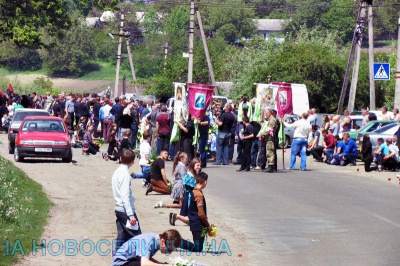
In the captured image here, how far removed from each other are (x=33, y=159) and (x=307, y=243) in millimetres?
17945

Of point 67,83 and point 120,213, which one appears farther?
point 67,83

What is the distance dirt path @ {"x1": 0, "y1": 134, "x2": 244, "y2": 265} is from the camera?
14273 mm

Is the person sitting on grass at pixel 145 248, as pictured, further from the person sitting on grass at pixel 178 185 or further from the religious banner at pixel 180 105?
the religious banner at pixel 180 105

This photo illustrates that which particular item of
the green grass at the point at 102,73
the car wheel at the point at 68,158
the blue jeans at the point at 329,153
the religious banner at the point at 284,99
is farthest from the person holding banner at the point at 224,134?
the green grass at the point at 102,73

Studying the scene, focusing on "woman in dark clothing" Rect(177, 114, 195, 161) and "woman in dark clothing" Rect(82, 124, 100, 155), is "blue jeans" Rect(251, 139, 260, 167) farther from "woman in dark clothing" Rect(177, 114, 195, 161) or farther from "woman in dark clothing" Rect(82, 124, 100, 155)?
"woman in dark clothing" Rect(82, 124, 100, 155)

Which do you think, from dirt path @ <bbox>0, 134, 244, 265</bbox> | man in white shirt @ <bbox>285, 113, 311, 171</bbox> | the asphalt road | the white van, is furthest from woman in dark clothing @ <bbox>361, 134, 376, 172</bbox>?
the white van

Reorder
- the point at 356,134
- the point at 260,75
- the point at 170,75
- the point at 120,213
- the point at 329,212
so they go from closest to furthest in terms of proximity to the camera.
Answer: the point at 120,213, the point at 329,212, the point at 356,134, the point at 260,75, the point at 170,75

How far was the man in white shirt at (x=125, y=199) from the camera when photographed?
42.5ft

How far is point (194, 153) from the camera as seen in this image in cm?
2820

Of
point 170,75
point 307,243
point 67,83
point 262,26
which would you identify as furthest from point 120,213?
point 262,26

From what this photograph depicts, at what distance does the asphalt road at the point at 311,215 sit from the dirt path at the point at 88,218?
48 cm

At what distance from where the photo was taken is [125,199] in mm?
12953

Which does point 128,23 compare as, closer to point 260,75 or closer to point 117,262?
point 260,75

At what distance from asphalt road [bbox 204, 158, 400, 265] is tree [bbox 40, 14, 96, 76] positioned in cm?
10582
